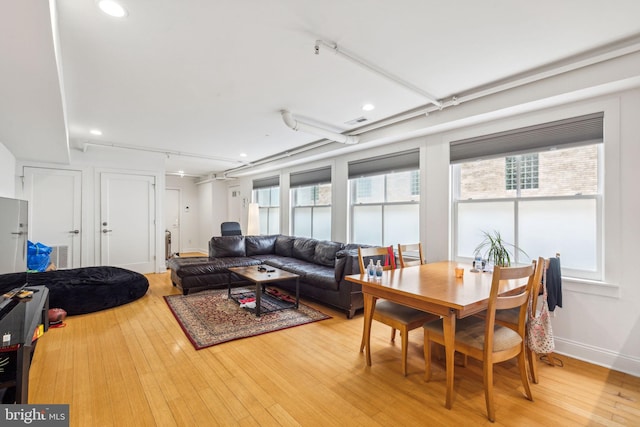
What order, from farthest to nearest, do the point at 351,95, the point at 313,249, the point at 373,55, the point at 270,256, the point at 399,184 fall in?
the point at 270,256 → the point at 313,249 → the point at 399,184 → the point at 351,95 → the point at 373,55

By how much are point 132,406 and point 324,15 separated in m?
2.85

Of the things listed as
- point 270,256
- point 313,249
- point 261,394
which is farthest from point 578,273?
point 270,256

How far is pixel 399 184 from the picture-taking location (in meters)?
4.50

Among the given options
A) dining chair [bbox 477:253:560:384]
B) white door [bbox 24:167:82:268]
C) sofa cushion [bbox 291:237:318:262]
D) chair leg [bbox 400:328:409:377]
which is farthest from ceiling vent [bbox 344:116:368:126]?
white door [bbox 24:167:82:268]

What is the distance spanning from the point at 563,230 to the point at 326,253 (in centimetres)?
301

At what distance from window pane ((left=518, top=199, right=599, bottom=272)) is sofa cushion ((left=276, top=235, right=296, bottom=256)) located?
3.85 metres

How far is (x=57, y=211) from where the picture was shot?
5469 mm

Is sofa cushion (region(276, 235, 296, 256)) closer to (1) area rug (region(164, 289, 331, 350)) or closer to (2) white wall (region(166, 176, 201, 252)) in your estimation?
(1) area rug (region(164, 289, 331, 350))

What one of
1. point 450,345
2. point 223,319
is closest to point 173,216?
point 223,319

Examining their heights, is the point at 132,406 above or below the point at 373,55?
below

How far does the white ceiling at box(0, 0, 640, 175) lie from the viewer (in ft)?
5.95

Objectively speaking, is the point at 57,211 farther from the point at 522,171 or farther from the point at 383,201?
the point at 522,171

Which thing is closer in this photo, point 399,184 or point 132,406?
point 132,406

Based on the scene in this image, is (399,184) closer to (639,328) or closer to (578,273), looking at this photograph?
(578,273)
